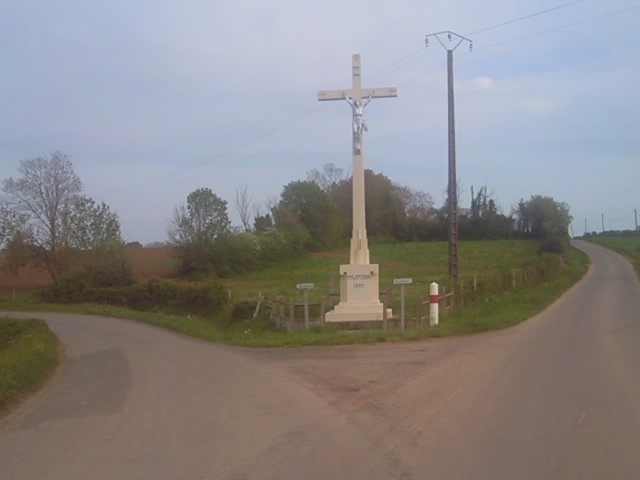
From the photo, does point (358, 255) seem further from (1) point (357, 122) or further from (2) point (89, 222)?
(2) point (89, 222)

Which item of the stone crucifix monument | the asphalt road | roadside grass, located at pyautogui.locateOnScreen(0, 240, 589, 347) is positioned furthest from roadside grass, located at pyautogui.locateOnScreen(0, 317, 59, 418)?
the stone crucifix monument

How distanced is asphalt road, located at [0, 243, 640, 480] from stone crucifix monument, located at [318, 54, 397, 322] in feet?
21.9

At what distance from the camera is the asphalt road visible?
7.49m

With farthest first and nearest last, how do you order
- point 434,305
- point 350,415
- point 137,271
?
1. point 137,271
2. point 434,305
3. point 350,415

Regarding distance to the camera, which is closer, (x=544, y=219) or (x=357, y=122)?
(x=357, y=122)

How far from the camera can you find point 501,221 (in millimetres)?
86750

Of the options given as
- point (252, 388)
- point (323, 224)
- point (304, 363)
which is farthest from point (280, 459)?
point (323, 224)

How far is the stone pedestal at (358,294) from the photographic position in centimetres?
2430

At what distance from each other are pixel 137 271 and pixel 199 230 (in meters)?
5.52

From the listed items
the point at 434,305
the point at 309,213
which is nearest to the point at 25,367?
the point at 434,305

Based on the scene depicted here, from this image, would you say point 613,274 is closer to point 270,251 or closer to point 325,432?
point 270,251

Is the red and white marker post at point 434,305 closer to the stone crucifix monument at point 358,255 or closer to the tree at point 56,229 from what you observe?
the stone crucifix monument at point 358,255

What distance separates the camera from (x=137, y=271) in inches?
2201

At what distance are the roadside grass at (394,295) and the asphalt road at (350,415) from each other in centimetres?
249
